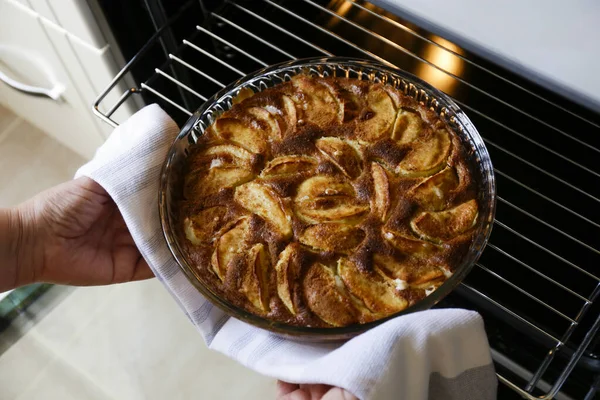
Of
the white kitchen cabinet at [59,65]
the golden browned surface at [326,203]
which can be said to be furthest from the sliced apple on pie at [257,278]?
the white kitchen cabinet at [59,65]

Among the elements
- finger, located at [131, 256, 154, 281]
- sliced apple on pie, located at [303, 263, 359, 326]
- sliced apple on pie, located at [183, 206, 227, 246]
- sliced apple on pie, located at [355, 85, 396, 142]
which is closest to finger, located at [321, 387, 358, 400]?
sliced apple on pie, located at [303, 263, 359, 326]

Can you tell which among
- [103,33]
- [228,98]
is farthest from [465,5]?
[103,33]

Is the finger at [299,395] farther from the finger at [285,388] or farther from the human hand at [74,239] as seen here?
the human hand at [74,239]

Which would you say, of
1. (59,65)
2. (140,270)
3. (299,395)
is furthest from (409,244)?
(59,65)

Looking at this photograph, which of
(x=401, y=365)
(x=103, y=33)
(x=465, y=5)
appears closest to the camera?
(x=401, y=365)

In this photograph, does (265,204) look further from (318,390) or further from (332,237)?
(318,390)

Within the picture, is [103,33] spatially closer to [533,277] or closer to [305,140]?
[305,140]
